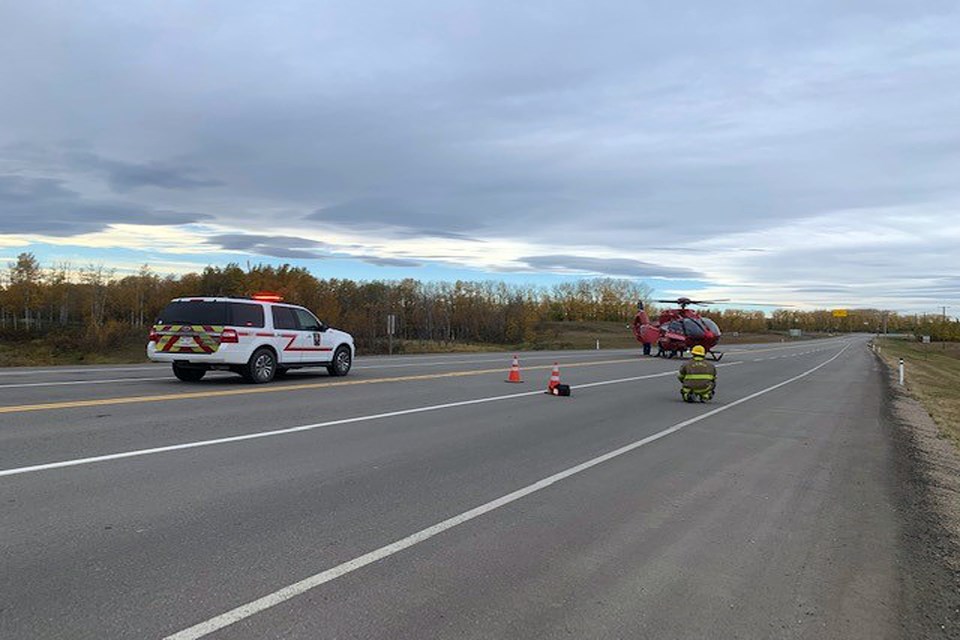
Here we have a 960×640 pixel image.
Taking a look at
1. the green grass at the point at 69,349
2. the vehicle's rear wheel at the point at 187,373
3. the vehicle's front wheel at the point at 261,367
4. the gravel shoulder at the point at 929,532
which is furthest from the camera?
the green grass at the point at 69,349

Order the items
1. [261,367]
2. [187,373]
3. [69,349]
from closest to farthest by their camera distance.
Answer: [261,367] → [187,373] → [69,349]

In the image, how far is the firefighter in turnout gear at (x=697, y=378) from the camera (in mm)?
15586

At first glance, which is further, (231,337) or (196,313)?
(196,313)

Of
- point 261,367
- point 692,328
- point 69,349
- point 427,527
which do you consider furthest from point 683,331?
point 69,349

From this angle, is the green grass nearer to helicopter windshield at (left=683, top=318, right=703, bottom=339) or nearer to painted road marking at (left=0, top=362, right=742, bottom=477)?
helicopter windshield at (left=683, top=318, right=703, bottom=339)

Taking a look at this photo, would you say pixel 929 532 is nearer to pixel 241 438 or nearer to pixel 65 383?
pixel 241 438

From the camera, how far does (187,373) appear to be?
16391 mm

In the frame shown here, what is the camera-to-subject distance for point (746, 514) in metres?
6.54

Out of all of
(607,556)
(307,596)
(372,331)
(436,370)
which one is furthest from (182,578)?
(372,331)

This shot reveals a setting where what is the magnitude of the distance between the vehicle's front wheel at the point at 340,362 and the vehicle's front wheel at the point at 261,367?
222 cm

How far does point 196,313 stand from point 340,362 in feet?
14.5

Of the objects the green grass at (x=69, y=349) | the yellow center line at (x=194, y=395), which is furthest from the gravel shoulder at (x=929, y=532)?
the green grass at (x=69, y=349)

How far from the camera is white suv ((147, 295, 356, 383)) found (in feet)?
49.8

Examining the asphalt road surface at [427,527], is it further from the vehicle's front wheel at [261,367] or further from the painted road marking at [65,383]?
the vehicle's front wheel at [261,367]
